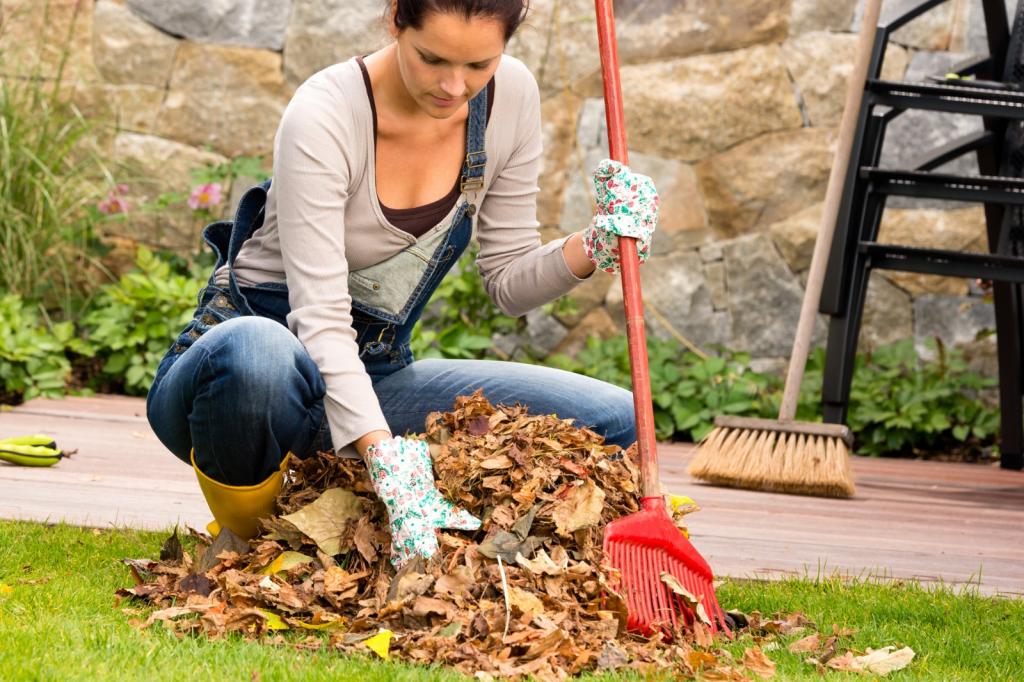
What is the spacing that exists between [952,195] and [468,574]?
2.40m

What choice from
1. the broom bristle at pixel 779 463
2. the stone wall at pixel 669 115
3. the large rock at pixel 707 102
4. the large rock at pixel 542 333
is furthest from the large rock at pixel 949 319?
the large rock at pixel 542 333

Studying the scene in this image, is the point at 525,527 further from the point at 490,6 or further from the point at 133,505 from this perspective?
the point at 133,505

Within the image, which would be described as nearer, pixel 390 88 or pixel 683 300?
pixel 390 88

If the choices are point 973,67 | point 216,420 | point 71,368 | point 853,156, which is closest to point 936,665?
point 216,420

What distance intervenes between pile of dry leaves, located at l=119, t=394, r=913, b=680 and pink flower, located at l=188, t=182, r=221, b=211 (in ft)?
8.77

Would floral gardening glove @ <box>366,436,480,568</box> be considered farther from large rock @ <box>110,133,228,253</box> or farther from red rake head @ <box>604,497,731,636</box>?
large rock @ <box>110,133,228,253</box>

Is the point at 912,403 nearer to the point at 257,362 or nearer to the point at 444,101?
the point at 444,101

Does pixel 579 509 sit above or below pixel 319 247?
below

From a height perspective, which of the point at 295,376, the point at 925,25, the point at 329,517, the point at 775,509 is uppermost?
the point at 925,25

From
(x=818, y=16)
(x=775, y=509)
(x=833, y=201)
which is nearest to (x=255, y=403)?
(x=775, y=509)

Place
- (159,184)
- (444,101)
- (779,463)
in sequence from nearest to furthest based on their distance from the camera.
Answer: (444,101) → (779,463) → (159,184)

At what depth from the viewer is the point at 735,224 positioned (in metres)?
4.89

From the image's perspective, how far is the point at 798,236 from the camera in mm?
4797

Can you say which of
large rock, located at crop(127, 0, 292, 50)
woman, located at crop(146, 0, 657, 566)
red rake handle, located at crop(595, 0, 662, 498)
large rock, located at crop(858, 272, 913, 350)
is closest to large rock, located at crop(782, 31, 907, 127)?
large rock, located at crop(858, 272, 913, 350)
